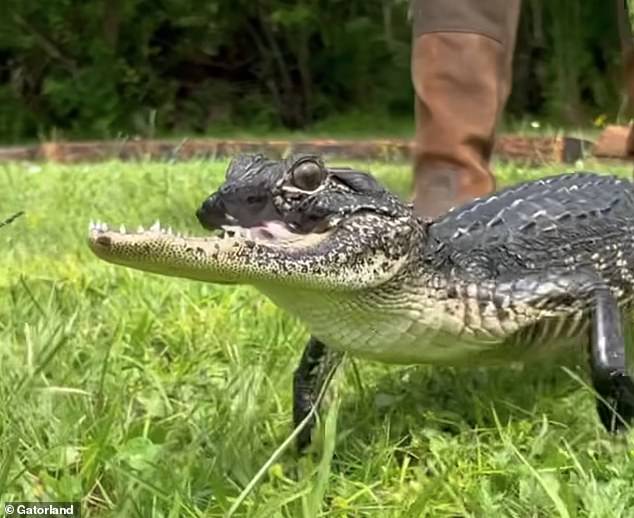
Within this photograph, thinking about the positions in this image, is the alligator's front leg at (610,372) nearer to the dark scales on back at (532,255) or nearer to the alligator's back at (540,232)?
the dark scales on back at (532,255)

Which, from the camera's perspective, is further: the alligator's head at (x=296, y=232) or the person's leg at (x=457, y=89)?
the person's leg at (x=457, y=89)

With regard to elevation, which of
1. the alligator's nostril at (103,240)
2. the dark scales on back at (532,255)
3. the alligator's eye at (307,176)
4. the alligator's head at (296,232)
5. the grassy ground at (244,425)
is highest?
the alligator's nostril at (103,240)

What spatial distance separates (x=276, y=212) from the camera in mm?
1572

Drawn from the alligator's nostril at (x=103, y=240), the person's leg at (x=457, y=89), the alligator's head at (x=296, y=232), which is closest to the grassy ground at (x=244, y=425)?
the alligator's head at (x=296, y=232)

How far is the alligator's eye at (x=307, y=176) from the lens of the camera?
5.20 feet

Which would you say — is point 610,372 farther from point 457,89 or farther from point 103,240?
point 457,89

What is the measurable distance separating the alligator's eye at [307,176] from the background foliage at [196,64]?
11334 mm

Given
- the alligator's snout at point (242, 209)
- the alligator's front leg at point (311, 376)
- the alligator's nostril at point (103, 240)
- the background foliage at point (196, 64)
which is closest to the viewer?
the alligator's nostril at point (103, 240)

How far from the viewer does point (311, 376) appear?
1.80 meters

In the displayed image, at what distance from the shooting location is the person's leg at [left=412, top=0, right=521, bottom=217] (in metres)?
2.88

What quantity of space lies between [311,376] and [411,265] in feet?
0.77

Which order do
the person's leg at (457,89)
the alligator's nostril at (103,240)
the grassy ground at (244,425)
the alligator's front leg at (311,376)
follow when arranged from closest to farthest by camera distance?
the alligator's nostril at (103,240), the grassy ground at (244,425), the alligator's front leg at (311,376), the person's leg at (457,89)

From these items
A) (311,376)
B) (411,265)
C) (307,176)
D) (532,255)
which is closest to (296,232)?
(307,176)

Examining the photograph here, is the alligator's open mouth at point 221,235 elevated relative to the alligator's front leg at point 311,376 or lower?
elevated
